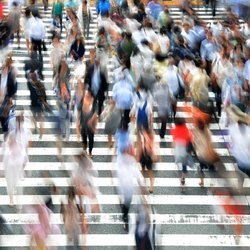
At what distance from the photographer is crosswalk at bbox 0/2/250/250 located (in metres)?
10.2

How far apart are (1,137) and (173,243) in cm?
539

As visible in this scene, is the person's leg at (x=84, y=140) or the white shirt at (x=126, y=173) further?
the person's leg at (x=84, y=140)

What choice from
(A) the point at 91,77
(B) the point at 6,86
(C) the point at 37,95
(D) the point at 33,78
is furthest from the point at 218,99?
(B) the point at 6,86

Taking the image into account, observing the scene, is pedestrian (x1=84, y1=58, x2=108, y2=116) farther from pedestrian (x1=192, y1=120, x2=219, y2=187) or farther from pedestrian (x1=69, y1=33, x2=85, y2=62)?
pedestrian (x1=192, y1=120, x2=219, y2=187)

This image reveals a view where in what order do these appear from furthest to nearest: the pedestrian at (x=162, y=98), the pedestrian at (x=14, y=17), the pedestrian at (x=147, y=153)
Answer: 1. the pedestrian at (x=14, y=17)
2. the pedestrian at (x=162, y=98)
3. the pedestrian at (x=147, y=153)

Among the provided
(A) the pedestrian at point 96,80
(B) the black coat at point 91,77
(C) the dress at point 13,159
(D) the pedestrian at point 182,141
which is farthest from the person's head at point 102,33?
(C) the dress at point 13,159

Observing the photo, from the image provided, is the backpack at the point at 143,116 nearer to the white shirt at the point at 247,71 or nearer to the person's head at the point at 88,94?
the person's head at the point at 88,94

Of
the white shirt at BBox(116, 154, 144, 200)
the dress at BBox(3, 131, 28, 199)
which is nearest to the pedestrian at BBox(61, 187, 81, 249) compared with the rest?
the white shirt at BBox(116, 154, 144, 200)

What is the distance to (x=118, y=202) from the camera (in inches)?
446

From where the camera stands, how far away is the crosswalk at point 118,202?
10.2 meters

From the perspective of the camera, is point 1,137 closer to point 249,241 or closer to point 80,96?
point 80,96

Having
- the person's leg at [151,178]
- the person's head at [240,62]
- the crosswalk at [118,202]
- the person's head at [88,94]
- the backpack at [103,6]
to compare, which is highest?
the backpack at [103,6]

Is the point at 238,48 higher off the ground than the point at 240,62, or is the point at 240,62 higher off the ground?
the point at 238,48

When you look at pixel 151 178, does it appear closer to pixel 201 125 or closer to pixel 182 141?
pixel 182 141
